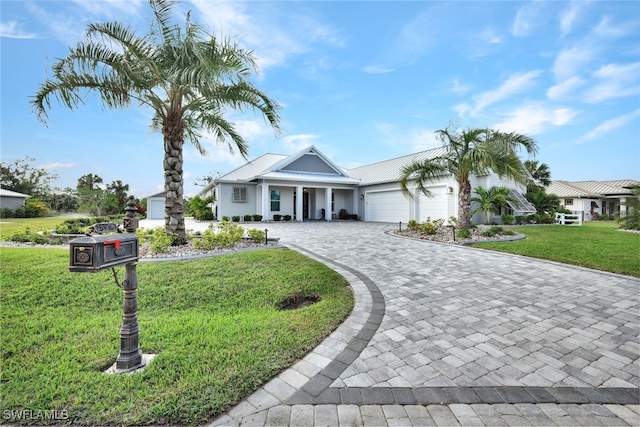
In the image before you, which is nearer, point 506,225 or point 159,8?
point 159,8

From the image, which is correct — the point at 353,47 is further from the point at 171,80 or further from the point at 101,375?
the point at 101,375

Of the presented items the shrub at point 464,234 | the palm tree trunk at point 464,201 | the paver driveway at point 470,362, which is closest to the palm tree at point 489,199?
the palm tree trunk at point 464,201

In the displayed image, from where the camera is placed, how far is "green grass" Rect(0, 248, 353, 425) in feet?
6.65

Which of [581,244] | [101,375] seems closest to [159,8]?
[101,375]

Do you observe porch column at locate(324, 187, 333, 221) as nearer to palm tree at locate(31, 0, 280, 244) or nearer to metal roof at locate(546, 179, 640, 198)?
palm tree at locate(31, 0, 280, 244)

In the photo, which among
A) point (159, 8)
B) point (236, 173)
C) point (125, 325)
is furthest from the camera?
point (236, 173)

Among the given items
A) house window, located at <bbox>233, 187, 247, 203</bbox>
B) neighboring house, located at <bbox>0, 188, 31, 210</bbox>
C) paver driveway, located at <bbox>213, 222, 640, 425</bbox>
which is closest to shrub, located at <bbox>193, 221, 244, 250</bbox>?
paver driveway, located at <bbox>213, 222, 640, 425</bbox>

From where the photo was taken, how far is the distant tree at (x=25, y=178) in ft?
106

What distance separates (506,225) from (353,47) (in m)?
13.5

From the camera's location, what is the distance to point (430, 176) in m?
12.5

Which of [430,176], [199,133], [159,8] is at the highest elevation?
[159,8]

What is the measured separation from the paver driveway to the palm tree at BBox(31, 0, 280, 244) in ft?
19.1

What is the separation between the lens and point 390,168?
21.7 meters

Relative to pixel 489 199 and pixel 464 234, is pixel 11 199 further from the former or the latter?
pixel 489 199
